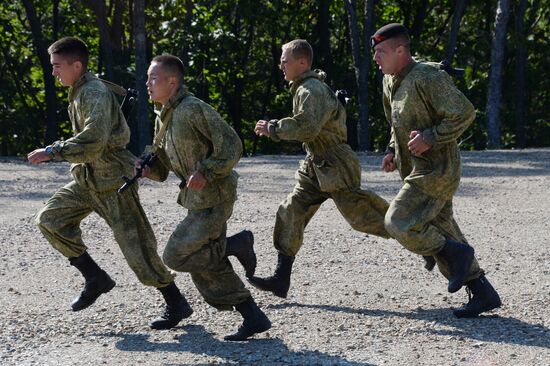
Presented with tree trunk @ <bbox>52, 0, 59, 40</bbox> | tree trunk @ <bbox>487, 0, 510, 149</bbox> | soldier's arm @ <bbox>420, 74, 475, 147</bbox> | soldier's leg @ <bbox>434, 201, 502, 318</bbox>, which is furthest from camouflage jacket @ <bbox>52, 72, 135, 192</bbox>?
tree trunk @ <bbox>52, 0, 59, 40</bbox>

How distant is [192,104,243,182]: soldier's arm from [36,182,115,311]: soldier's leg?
39.5 inches

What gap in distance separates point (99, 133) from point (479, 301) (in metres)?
2.40

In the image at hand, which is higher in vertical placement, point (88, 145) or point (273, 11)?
point (273, 11)

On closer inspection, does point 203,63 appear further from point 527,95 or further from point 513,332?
point 513,332

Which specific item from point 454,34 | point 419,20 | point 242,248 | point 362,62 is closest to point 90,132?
point 242,248

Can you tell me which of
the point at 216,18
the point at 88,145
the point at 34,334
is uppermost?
the point at 216,18

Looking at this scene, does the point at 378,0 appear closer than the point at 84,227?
No

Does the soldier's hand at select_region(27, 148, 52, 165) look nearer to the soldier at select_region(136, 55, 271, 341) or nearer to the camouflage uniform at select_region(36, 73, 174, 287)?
the camouflage uniform at select_region(36, 73, 174, 287)

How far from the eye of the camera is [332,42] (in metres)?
29.4

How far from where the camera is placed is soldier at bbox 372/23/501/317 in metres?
6.04

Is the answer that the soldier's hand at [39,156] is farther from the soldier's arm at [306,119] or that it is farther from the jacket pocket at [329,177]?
the jacket pocket at [329,177]

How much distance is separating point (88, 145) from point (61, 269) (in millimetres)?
2478

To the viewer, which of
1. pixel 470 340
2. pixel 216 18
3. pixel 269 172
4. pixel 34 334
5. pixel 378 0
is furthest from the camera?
pixel 378 0

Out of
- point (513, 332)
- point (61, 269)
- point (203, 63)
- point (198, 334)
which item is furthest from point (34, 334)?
point (203, 63)
